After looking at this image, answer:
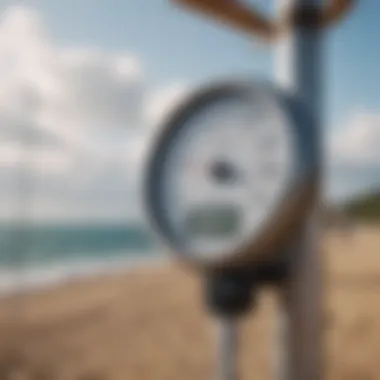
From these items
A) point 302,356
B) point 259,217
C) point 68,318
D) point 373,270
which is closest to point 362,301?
point 373,270

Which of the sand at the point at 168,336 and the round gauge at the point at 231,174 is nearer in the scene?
the round gauge at the point at 231,174

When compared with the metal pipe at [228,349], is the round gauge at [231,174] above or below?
above

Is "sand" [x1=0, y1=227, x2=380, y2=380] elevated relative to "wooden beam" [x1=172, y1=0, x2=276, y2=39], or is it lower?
lower

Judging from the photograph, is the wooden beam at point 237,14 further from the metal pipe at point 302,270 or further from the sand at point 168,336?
the sand at point 168,336

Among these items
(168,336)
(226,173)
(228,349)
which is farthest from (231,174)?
(168,336)

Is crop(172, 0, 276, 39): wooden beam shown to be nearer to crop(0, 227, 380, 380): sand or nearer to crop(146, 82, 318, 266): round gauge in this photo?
crop(146, 82, 318, 266): round gauge

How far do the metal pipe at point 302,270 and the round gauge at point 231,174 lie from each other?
5cm

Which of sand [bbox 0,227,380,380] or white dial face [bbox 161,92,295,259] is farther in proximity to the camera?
sand [bbox 0,227,380,380]

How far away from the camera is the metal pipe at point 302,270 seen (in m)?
0.50

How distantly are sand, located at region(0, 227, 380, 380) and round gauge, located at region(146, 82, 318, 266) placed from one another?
0.54 feet

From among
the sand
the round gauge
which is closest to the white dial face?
the round gauge

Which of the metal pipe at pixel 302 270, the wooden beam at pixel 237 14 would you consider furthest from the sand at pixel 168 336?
the wooden beam at pixel 237 14

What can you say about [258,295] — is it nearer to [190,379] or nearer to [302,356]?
[302,356]

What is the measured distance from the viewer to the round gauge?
1.42 ft
